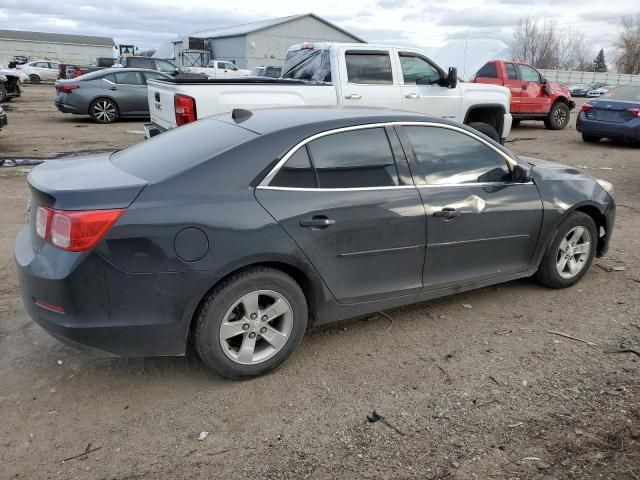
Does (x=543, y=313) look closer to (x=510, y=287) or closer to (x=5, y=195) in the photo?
(x=510, y=287)

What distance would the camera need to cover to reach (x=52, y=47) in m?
78.9

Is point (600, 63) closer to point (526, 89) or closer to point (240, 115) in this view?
point (526, 89)

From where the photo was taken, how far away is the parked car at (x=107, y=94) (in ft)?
50.4

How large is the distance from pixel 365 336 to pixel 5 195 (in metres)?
5.95

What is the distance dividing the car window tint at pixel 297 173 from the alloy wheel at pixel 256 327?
0.66 metres

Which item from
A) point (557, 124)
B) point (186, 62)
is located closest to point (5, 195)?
point (557, 124)

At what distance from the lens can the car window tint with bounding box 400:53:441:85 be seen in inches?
347

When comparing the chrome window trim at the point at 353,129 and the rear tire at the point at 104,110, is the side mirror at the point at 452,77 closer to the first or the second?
the chrome window trim at the point at 353,129

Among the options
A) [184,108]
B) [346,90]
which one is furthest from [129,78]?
[184,108]

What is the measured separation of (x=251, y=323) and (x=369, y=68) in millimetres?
6216

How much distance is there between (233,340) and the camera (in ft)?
10.9

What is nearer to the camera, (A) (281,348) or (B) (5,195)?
(A) (281,348)

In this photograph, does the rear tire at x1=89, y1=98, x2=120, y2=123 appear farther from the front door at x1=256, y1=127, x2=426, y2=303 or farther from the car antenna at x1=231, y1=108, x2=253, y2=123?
the front door at x1=256, y1=127, x2=426, y2=303

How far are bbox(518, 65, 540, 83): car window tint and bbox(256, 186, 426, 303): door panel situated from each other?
1334cm
